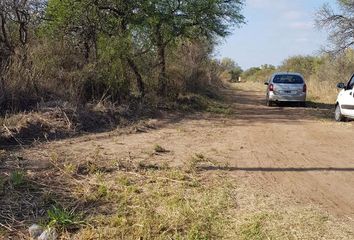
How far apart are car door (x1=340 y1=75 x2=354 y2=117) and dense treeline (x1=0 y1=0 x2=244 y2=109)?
19.5 ft

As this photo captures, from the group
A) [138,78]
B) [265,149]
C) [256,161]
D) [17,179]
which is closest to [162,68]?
[138,78]

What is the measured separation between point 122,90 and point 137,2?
305 cm

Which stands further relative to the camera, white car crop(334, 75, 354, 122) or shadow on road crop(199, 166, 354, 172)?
white car crop(334, 75, 354, 122)

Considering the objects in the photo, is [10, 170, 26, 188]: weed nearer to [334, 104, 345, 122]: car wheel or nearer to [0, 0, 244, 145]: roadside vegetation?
[0, 0, 244, 145]: roadside vegetation

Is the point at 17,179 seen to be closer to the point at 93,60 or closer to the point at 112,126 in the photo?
the point at 112,126

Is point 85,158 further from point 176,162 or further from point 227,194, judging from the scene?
point 227,194

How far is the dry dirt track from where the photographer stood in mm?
7508

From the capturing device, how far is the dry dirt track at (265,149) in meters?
7.51

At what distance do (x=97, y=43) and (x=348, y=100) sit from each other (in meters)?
8.08

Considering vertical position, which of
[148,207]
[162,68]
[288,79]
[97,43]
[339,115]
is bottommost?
[148,207]

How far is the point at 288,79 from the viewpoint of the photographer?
74.2 feet

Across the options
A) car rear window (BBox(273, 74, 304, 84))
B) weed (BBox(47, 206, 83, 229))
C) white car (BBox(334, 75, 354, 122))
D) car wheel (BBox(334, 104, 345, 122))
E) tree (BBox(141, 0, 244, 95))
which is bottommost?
weed (BBox(47, 206, 83, 229))

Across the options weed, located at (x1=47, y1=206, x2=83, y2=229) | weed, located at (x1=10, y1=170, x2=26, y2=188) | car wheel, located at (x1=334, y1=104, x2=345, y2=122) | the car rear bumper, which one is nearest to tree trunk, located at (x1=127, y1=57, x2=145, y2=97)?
car wheel, located at (x1=334, y1=104, x2=345, y2=122)

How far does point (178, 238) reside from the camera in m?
5.28
